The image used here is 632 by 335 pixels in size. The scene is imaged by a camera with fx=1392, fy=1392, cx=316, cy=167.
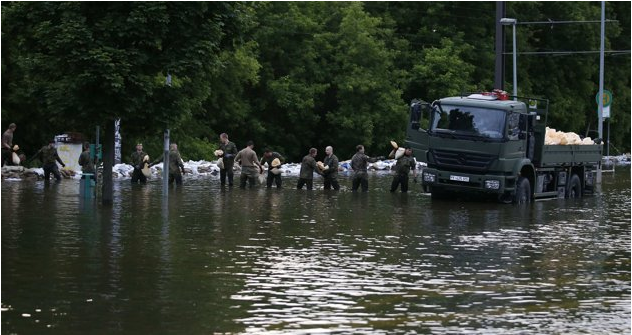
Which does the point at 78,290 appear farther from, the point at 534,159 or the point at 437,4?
the point at 437,4

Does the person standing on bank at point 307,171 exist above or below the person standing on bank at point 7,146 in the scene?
below

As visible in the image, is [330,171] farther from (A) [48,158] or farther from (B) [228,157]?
(A) [48,158]

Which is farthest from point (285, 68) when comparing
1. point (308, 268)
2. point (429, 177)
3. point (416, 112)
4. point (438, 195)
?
point (308, 268)

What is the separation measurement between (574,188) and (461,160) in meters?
5.60

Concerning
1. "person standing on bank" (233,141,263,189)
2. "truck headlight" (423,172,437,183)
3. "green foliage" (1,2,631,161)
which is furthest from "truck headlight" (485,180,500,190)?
"person standing on bank" (233,141,263,189)

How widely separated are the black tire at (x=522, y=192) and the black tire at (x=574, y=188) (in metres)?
3.42

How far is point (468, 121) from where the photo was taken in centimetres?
3419

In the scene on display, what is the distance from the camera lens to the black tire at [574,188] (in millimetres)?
37875

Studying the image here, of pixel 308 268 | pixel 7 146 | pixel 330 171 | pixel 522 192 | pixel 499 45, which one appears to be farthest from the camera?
pixel 499 45

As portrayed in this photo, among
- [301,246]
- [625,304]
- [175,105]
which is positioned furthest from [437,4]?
[625,304]

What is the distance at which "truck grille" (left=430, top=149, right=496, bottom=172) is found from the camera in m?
33.8

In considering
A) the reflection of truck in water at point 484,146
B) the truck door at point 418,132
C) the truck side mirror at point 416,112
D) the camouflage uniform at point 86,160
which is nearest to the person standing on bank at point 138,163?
the camouflage uniform at point 86,160

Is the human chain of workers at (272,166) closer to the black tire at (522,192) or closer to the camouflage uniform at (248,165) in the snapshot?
the camouflage uniform at (248,165)

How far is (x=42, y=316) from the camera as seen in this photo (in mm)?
14062
